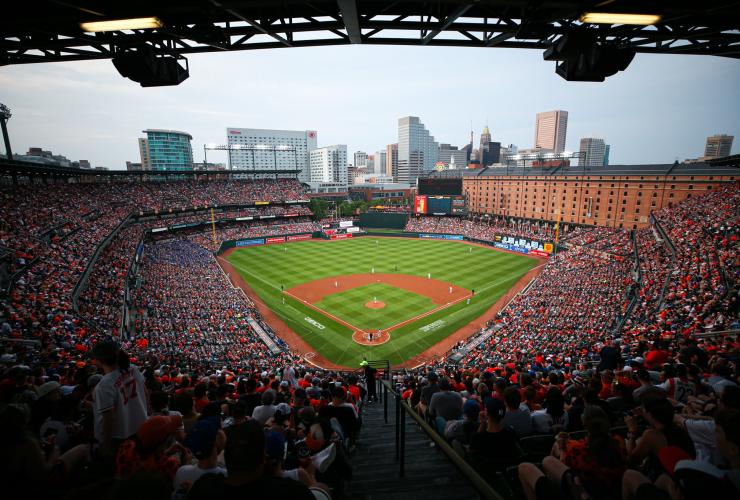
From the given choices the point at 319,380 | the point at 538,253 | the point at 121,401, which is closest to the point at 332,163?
the point at 538,253

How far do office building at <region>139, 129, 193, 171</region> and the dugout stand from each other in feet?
420

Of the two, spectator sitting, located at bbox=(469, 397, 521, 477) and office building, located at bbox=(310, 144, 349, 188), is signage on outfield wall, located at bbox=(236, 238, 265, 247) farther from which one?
office building, located at bbox=(310, 144, 349, 188)

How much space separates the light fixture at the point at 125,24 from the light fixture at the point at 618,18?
264 inches

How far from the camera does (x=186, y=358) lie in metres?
17.6

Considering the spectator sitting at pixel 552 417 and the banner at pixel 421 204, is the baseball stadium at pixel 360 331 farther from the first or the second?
the banner at pixel 421 204

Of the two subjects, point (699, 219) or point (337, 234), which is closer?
point (699, 219)

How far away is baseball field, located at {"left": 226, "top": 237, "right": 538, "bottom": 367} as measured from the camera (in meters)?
25.2

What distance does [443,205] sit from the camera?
70.9 metres

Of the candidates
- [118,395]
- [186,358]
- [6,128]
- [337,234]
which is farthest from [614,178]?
[6,128]

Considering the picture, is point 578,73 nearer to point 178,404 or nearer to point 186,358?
point 178,404

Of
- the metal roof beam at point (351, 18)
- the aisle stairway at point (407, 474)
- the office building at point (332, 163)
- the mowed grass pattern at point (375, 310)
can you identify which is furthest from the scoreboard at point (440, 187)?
the office building at point (332, 163)

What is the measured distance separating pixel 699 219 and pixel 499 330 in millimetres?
20627

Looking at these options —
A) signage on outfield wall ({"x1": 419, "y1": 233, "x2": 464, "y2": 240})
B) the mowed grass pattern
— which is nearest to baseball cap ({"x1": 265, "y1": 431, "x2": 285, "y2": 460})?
the mowed grass pattern

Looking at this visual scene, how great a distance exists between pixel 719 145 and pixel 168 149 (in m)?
289
